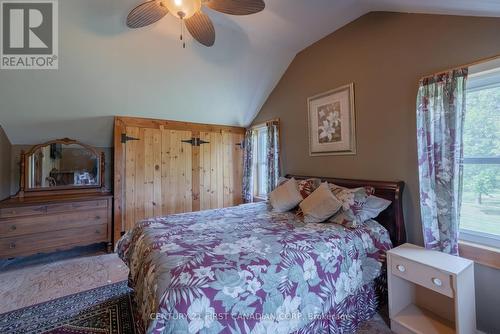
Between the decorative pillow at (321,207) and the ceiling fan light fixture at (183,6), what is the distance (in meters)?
1.88

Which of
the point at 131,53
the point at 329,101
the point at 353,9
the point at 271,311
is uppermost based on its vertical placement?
the point at 353,9

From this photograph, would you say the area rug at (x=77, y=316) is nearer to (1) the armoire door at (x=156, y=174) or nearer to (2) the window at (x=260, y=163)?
(1) the armoire door at (x=156, y=174)

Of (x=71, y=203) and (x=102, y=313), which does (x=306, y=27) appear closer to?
(x=102, y=313)

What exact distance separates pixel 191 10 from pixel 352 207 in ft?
6.71

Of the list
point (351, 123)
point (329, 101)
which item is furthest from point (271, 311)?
point (329, 101)

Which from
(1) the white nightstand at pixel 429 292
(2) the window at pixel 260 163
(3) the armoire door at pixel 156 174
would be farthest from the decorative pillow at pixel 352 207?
(3) the armoire door at pixel 156 174

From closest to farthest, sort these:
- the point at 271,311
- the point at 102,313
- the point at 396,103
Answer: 1. the point at 271,311
2. the point at 102,313
3. the point at 396,103

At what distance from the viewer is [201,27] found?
6.31ft

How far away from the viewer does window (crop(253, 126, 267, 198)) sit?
415cm

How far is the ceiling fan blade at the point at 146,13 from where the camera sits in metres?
1.68

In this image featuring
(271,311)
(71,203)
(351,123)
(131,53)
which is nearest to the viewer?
(271,311)

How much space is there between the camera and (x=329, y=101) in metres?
2.77

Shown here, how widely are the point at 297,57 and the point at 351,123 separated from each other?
1.40 m

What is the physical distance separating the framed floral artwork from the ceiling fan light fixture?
1791 millimetres
